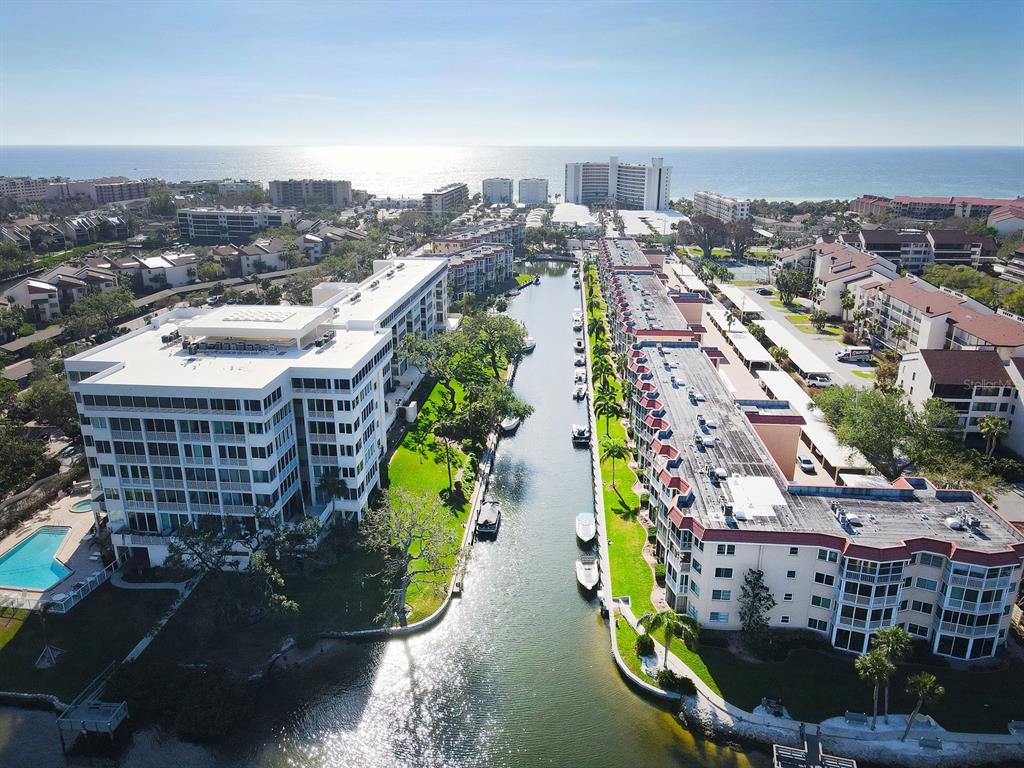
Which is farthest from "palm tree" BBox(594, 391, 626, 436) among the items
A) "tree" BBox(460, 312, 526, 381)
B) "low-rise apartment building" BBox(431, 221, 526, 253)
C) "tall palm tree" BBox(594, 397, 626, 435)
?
"low-rise apartment building" BBox(431, 221, 526, 253)

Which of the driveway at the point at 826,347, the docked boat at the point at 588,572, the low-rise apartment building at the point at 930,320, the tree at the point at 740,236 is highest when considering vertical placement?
the tree at the point at 740,236

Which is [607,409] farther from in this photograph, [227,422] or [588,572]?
[227,422]

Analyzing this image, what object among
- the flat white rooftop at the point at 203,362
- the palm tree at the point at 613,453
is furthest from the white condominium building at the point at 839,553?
the flat white rooftop at the point at 203,362

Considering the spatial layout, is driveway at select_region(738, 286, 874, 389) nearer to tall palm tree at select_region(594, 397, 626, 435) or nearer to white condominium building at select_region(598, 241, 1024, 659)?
tall palm tree at select_region(594, 397, 626, 435)

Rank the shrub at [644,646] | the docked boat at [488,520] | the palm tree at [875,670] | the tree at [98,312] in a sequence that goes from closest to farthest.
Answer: the palm tree at [875,670], the shrub at [644,646], the docked boat at [488,520], the tree at [98,312]

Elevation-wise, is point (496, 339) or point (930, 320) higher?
point (930, 320)

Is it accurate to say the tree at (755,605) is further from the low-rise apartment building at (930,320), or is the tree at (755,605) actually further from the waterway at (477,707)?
the low-rise apartment building at (930,320)

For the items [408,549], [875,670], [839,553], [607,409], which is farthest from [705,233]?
[875,670]
